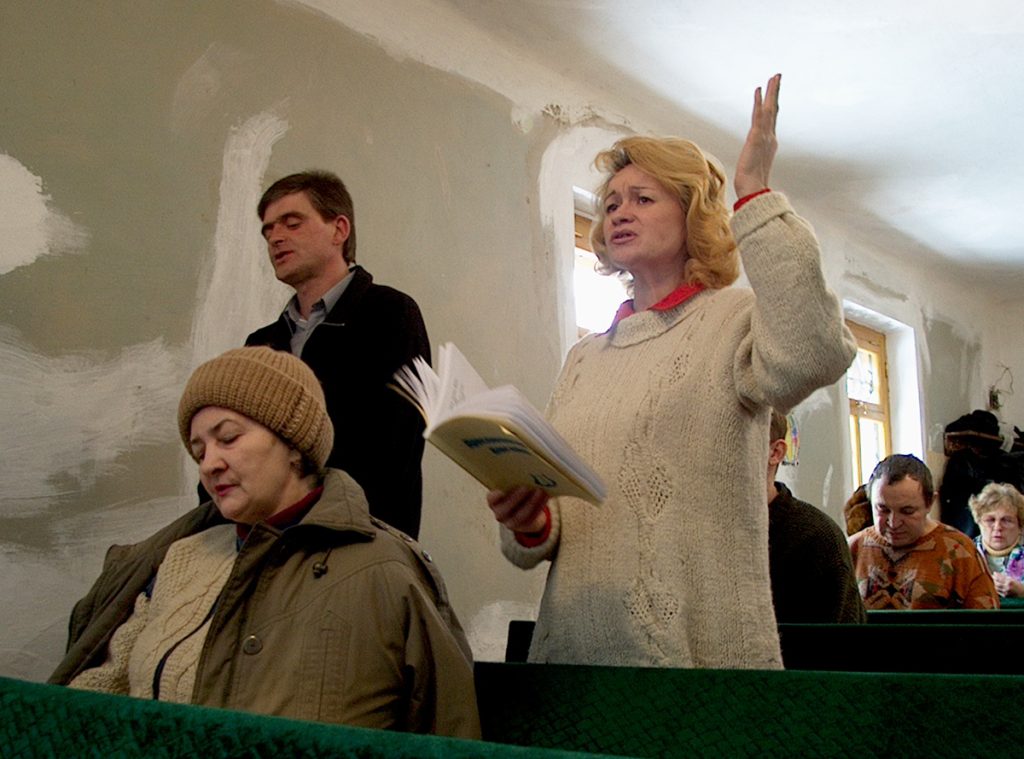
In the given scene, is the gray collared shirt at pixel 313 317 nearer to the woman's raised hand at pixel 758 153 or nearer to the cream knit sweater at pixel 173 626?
the cream knit sweater at pixel 173 626

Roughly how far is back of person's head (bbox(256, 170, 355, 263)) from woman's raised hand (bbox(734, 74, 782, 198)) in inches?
50.1

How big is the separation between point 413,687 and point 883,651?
0.87m

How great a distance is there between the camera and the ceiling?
438 centimetres

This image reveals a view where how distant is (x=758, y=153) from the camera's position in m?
1.53

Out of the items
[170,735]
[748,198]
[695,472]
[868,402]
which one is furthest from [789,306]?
[868,402]

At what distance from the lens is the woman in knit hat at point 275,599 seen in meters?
1.39

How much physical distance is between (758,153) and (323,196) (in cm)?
136

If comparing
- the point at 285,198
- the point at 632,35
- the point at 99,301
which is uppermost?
the point at 632,35

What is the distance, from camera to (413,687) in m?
1.41

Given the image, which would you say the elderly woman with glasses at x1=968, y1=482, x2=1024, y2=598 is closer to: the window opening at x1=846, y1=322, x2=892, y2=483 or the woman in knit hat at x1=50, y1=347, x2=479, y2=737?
the window opening at x1=846, y1=322, x2=892, y2=483

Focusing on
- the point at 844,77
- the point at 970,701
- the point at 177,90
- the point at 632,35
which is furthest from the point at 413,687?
the point at 844,77

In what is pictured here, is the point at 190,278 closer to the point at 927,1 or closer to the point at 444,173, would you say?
the point at 444,173

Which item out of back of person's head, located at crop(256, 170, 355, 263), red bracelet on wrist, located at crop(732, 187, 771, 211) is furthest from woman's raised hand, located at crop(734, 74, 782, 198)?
back of person's head, located at crop(256, 170, 355, 263)

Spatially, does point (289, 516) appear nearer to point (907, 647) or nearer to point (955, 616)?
point (907, 647)
